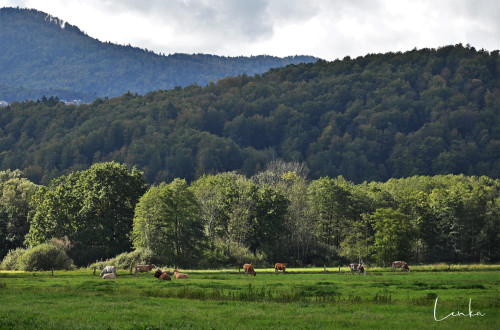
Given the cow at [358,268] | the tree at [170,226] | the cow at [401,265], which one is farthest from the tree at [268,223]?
the cow at [358,268]

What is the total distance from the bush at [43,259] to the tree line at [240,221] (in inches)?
357

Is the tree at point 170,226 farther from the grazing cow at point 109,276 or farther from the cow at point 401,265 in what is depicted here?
the cow at point 401,265

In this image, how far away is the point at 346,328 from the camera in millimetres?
34469

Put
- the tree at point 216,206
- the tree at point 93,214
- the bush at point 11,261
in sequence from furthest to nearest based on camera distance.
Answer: the tree at point 216,206
the tree at point 93,214
the bush at point 11,261

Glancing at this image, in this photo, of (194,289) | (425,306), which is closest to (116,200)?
(194,289)

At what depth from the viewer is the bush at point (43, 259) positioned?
291 feet

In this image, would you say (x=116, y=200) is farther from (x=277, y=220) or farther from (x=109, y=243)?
(x=277, y=220)

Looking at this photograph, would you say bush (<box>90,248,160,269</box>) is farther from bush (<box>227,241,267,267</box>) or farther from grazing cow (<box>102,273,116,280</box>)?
grazing cow (<box>102,273,116,280</box>)

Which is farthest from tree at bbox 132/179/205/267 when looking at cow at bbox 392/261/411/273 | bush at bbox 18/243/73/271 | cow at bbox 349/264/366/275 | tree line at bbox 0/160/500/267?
cow at bbox 392/261/411/273

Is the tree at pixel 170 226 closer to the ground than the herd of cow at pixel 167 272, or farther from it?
farther from it

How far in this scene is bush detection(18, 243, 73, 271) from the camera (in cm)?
8869

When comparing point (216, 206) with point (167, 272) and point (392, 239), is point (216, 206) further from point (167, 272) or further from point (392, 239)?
point (167, 272)

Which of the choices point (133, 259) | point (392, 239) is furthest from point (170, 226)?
point (392, 239)

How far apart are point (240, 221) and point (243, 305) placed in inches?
2729
